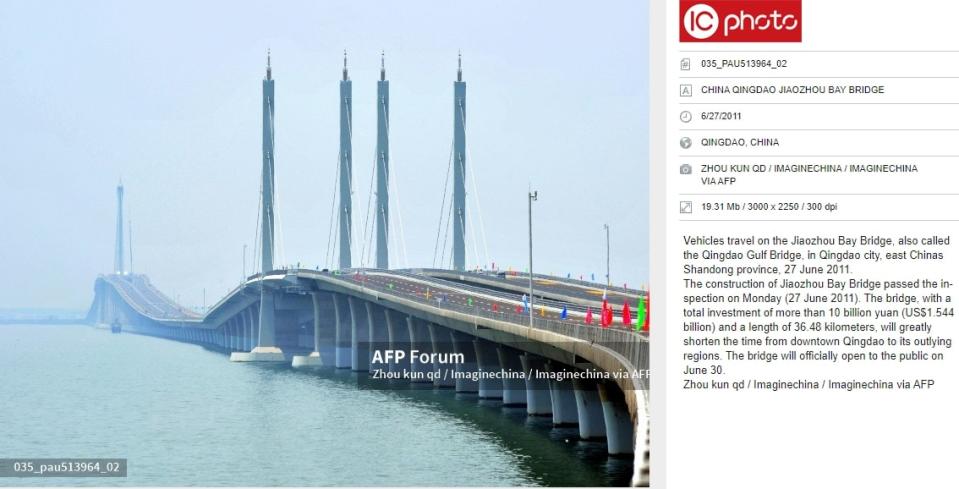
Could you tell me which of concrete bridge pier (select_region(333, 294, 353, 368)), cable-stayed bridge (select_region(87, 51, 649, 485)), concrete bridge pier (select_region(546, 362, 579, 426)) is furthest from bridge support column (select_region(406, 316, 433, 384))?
concrete bridge pier (select_region(546, 362, 579, 426))

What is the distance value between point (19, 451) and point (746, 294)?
168 ft

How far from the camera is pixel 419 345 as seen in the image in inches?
4818

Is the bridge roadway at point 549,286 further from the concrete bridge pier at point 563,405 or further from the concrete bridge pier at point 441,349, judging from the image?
the concrete bridge pier at point 563,405

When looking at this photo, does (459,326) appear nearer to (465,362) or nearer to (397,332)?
(465,362)

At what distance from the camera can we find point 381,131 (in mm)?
155875

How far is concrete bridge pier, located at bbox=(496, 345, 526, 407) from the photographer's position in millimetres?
85188

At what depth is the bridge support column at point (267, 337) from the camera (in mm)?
163750

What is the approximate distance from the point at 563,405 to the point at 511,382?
55.4 feet

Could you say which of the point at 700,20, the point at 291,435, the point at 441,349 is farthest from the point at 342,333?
the point at 700,20

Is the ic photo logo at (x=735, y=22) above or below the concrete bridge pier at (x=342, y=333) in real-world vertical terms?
above

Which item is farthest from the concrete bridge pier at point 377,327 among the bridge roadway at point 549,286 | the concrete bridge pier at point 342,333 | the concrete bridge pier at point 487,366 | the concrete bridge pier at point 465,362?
the concrete bridge pier at point 487,366

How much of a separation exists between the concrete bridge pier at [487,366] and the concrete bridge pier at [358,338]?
45427 mm

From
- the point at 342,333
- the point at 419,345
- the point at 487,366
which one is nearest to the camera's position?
the point at 487,366

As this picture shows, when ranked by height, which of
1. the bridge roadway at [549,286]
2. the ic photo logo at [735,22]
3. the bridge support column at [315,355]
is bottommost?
the bridge support column at [315,355]
